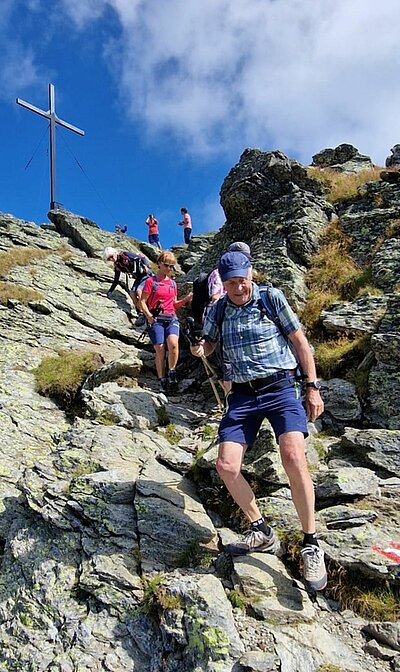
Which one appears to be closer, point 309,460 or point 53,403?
point 309,460

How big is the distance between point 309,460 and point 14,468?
5.17m

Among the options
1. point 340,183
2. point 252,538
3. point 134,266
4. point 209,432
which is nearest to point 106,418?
point 209,432

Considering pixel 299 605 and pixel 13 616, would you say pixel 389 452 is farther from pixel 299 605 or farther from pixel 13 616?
pixel 13 616

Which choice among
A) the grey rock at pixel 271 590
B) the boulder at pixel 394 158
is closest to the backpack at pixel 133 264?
the grey rock at pixel 271 590

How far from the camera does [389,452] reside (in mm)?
7078

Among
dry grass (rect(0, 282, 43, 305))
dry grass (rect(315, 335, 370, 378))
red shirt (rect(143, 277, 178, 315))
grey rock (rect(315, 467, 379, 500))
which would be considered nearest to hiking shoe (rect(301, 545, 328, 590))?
grey rock (rect(315, 467, 379, 500))

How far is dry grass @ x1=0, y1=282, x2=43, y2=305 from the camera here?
1500cm

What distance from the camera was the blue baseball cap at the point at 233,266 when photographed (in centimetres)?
527

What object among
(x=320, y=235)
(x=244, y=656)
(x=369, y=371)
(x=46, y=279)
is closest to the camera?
(x=244, y=656)

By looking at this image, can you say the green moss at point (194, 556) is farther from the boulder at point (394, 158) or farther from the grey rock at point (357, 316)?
the boulder at point (394, 158)

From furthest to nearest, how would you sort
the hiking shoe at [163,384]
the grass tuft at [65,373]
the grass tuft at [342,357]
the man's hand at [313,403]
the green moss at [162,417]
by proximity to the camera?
1. the hiking shoe at [163,384]
2. the grass tuft at [65,373]
3. the grass tuft at [342,357]
4. the green moss at [162,417]
5. the man's hand at [313,403]

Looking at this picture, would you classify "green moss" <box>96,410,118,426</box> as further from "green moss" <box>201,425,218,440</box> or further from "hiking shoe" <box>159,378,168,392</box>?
"hiking shoe" <box>159,378,168,392</box>

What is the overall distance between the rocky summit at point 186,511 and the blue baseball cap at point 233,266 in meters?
3.04

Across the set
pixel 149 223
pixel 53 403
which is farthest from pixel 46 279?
pixel 149 223
